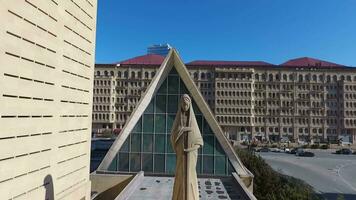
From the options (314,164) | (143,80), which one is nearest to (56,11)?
(314,164)

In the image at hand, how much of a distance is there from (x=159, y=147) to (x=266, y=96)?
8713cm

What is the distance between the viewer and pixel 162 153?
31062mm

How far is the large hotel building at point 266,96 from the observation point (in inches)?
4309

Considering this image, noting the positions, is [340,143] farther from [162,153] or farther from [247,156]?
[162,153]

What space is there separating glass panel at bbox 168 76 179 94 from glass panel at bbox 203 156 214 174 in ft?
23.5

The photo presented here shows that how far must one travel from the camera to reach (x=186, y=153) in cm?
1154

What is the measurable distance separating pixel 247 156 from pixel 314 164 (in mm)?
30344

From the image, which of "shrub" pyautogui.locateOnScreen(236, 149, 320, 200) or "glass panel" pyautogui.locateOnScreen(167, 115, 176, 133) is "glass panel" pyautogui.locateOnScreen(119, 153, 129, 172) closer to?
"glass panel" pyautogui.locateOnScreen(167, 115, 176, 133)

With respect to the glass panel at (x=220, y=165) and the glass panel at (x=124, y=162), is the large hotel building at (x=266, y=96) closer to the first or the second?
the glass panel at (x=220, y=165)

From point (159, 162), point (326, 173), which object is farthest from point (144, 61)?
point (159, 162)

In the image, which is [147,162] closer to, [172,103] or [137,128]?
[137,128]

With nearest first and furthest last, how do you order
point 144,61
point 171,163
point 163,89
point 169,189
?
point 169,189, point 171,163, point 163,89, point 144,61

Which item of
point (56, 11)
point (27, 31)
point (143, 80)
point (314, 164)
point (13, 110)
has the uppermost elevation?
point (143, 80)

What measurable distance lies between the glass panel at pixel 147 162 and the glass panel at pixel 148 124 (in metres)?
2.32
